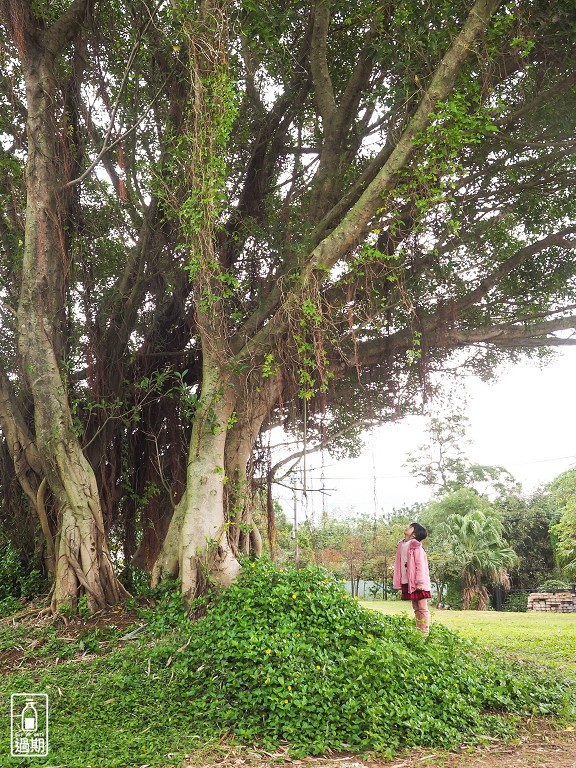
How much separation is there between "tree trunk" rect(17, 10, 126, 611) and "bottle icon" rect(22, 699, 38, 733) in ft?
6.39

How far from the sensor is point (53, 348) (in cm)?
684

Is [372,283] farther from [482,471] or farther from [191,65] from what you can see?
[482,471]

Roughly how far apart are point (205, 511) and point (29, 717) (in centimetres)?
247

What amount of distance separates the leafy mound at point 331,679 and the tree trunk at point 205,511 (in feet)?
1.74

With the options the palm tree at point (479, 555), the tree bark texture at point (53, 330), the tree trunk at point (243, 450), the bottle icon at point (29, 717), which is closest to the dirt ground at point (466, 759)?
the bottle icon at point (29, 717)

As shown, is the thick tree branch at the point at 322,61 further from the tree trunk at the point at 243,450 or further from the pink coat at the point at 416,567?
the pink coat at the point at 416,567

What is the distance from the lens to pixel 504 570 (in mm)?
16797

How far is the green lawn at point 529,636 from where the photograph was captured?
22.7 ft

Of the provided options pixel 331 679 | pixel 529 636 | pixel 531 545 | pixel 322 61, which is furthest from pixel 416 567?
pixel 531 545

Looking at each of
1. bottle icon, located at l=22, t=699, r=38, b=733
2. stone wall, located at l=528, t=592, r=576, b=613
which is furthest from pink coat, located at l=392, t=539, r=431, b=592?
stone wall, located at l=528, t=592, r=576, b=613

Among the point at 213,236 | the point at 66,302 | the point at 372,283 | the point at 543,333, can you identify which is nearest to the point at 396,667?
the point at 372,283

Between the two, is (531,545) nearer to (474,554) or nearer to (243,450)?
(474,554)

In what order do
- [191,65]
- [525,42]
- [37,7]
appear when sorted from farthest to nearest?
[37,7] < [191,65] < [525,42]

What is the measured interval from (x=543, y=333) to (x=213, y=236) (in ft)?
13.7
